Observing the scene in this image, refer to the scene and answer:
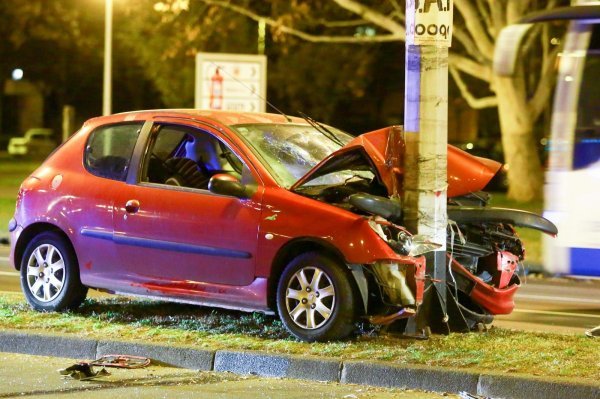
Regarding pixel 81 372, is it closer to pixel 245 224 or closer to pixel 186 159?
pixel 245 224

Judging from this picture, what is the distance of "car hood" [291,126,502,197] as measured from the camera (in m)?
8.77

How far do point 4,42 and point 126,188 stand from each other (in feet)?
141

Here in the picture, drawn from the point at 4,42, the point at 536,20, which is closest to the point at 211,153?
the point at 536,20

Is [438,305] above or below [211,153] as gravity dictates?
below

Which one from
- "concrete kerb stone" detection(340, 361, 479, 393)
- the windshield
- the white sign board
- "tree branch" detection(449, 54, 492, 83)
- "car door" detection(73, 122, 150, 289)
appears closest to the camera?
"concrete kerb stone" detection(340, 361, 479, 393)

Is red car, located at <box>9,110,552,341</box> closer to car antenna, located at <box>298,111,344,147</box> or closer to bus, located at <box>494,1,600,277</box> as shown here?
car antenna, located at <box>298,111,344,147</box>

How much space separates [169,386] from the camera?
7.40m

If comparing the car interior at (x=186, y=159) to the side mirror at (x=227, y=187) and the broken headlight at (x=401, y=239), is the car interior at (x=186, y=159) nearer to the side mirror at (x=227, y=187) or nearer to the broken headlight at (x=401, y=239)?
the side mirror at (x=227, y=187)

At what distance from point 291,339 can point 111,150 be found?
242 centimetres

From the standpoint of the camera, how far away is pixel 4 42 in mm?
50562

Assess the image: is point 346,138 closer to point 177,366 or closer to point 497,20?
point 177,366

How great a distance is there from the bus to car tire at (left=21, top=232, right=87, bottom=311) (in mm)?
5167

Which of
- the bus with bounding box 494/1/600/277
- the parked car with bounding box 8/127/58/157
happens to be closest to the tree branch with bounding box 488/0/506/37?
the bus with bounding box 494/1/600/277

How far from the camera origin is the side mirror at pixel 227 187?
874 cm
